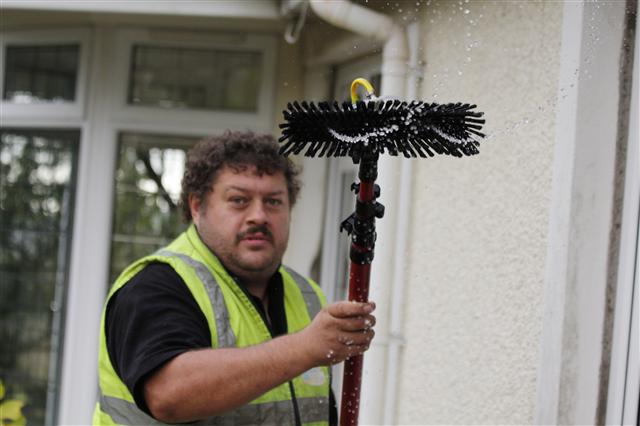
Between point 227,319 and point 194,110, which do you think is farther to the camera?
point 194,110

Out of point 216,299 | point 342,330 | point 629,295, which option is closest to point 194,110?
point 216,299

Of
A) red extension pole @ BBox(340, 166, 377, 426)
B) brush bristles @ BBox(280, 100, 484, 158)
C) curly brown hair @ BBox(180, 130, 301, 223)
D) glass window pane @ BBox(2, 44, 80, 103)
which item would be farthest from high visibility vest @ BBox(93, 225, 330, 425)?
glass window pane @ BBox(2, 44, 80, 103)

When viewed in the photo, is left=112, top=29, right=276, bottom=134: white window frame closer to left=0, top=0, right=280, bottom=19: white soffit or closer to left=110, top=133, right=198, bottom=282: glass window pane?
left=110, top=133, right=198, bottom=282: glass window pane

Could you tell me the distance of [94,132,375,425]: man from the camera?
7.23ft

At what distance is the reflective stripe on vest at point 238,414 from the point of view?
255 cm

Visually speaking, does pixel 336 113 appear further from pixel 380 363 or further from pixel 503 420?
pixel 380 363

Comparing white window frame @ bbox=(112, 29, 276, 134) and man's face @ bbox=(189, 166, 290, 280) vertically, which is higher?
white window frame @ bbox=(112, 29, 276, 134)

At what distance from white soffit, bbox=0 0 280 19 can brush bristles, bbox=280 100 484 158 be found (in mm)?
2904

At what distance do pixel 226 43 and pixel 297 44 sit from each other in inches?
18.2

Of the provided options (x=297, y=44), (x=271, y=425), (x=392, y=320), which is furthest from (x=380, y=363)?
(x=297, y=44)

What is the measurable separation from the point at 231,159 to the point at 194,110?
110 inches

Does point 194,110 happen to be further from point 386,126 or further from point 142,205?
point 386,126

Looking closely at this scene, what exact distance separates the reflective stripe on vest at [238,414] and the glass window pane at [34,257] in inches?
137

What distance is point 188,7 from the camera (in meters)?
4.80
